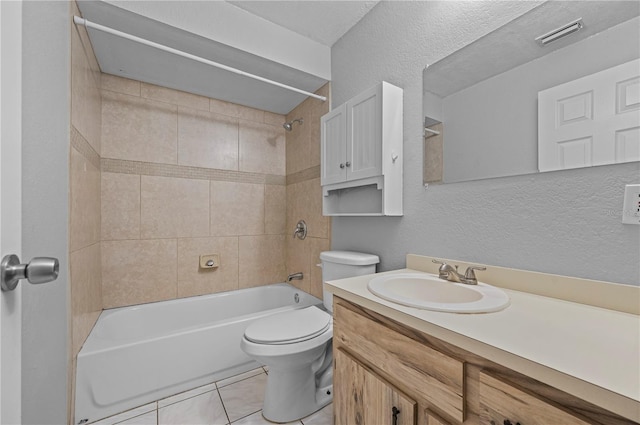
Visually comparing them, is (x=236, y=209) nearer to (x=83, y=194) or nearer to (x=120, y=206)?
(x=120, y=206)

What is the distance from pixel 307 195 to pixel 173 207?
110cm

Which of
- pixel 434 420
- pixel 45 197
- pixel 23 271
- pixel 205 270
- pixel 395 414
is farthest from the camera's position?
pixel 205 270

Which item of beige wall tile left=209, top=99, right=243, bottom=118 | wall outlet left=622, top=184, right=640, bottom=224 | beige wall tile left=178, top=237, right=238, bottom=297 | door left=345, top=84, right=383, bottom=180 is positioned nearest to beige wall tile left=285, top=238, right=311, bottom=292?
beige wall tile left=178, top=237, right=238, bottom=297

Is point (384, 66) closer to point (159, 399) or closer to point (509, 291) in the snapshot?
point (509, 291)

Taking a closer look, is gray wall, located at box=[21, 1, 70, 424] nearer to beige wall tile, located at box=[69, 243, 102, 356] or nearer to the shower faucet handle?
beige wall tile, located at box=[69, 243, 102, 356]

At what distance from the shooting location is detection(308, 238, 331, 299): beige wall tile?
6.89 ft

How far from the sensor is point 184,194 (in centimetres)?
219

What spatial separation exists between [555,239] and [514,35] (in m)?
0.78

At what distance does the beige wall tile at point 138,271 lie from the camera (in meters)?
1.92

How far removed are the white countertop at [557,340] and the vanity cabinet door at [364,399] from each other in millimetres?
220

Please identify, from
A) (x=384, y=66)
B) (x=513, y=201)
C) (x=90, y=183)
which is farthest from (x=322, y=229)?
(x=90, y=183)

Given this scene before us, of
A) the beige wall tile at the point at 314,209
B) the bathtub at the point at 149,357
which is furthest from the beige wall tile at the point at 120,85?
the bathtub at the point at 149,357

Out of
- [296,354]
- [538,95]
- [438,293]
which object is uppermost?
[538,95]

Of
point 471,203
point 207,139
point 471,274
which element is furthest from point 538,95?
point 207,139
